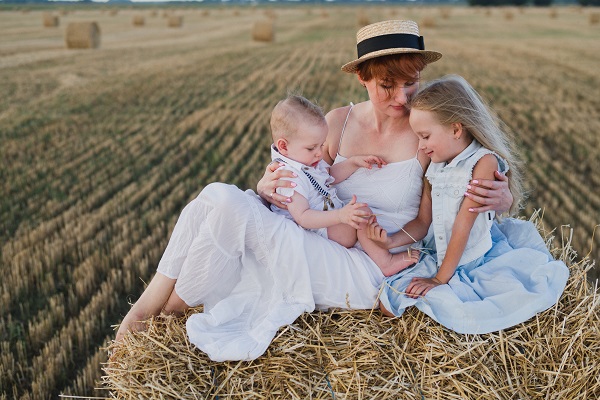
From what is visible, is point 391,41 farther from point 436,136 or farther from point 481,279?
point 481,279

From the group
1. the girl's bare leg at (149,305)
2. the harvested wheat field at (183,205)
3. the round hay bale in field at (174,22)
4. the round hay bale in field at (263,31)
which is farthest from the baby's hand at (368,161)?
the round hay bale in field at (174,22)

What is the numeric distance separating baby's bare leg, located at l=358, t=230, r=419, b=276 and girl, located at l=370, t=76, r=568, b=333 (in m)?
0.04

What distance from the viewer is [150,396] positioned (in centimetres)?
247

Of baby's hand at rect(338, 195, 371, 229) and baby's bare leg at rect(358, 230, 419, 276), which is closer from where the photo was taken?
baby's hand at rect(338, 195, 371, 229)

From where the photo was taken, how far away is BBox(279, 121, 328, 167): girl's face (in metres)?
2.93

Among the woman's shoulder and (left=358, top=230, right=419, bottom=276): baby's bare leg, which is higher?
the woman's shoulder

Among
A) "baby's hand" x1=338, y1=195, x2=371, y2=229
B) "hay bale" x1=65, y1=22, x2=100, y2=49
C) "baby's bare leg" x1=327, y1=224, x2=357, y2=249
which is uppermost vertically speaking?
"baby's hand" x1=338, y1=195, x2=371, y2=229

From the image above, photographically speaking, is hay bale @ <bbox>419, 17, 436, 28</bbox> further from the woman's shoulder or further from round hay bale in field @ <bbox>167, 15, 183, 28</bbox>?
the woman's shoulder

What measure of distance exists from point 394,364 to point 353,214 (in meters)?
0.64

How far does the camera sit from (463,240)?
9.32 feet

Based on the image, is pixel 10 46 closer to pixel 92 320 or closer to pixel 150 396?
pixel 92 320

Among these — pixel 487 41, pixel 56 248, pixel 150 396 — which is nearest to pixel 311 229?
pixel 150 396

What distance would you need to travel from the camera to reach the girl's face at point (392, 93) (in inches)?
120

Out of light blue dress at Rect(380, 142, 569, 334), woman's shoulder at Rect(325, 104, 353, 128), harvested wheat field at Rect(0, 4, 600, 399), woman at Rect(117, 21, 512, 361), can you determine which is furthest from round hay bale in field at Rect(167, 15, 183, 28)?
light blue dress at Rect(380, 142, 569, 334)
